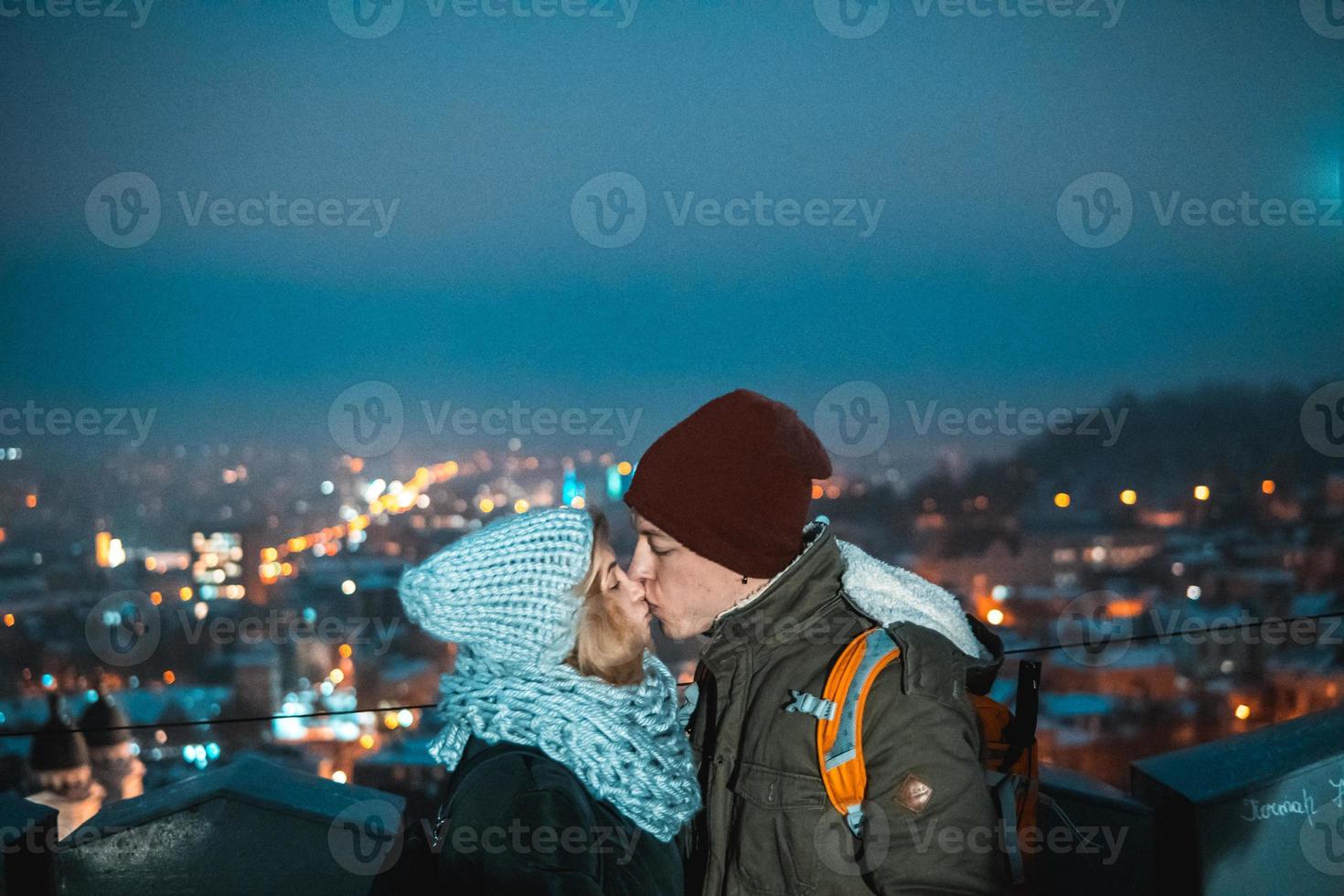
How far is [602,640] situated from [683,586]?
0.78ft

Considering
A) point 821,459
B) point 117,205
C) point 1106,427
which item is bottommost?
point 821,459

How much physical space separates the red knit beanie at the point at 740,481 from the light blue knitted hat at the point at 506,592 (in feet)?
0.79

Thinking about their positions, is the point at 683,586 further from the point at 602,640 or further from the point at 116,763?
the point at 116,763

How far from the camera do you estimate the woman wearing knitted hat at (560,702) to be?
159 cm

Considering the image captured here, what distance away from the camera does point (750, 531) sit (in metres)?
1.96

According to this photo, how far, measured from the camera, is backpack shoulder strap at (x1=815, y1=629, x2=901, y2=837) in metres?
1.67

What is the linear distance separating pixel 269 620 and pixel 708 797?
15.4 feet

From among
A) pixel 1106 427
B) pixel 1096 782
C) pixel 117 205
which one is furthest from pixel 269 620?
pixel 1106 427

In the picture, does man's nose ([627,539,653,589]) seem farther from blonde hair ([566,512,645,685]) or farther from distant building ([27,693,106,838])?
distant building ([27,693,106,838])

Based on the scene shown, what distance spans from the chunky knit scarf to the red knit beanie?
316mm

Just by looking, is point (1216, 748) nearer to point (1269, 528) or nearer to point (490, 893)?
point (490, 893)

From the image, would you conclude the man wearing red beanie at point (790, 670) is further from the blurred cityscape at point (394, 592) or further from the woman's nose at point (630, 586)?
the blurred cityscape at point (394, 592)

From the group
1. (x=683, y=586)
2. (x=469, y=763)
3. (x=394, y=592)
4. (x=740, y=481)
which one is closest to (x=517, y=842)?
(x=469, y=763)

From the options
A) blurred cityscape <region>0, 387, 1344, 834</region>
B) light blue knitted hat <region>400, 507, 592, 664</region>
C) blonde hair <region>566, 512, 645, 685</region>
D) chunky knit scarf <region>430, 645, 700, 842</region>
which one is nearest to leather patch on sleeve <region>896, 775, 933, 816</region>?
chunky knit scarf <region>430, 645, 700, 842</region>
